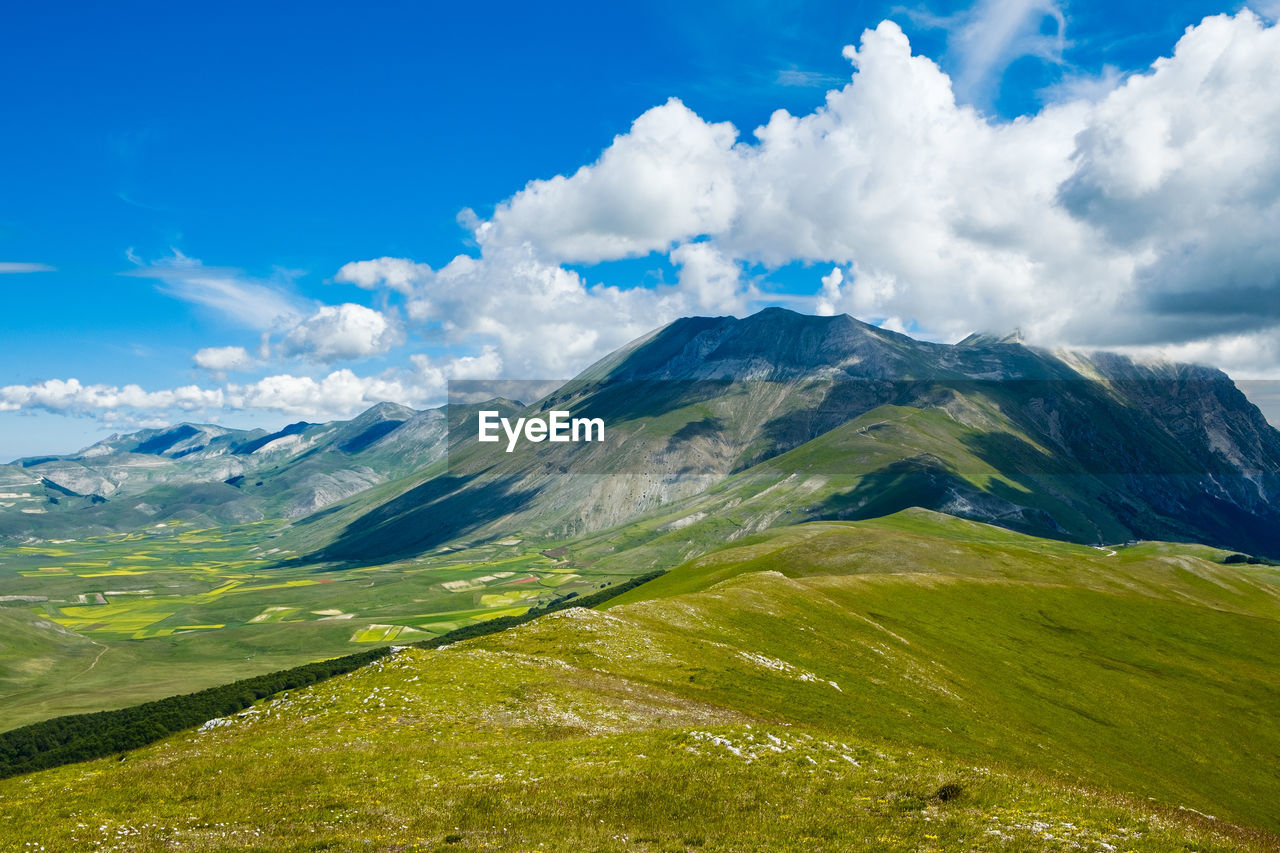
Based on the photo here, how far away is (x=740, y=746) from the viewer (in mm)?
37688

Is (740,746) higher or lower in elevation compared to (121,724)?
higher

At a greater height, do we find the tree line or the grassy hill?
the grassy hill

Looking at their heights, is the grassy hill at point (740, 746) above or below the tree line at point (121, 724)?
above

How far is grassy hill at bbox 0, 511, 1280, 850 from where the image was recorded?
2594 centimetres

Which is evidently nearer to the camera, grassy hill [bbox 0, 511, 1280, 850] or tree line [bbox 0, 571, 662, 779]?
grassy hill [bbox 0, 511, 1280, 850]

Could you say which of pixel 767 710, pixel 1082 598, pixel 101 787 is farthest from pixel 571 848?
pixel 1082 598

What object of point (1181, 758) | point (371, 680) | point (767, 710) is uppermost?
point (371, 680)

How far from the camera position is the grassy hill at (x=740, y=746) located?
25.9m

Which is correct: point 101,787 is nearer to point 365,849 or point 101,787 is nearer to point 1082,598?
point 365,849

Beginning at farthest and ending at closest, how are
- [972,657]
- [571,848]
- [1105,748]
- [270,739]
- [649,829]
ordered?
[972,657], [1105,748], [270,739], [649,829], [571,848]

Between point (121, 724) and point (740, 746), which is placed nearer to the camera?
point (740, 746)

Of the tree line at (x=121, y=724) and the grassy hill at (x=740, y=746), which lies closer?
the grassy hill at (x=740, y=746)

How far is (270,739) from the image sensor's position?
4178 cm

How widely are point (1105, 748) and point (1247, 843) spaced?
Answer: 57218 millimetres
